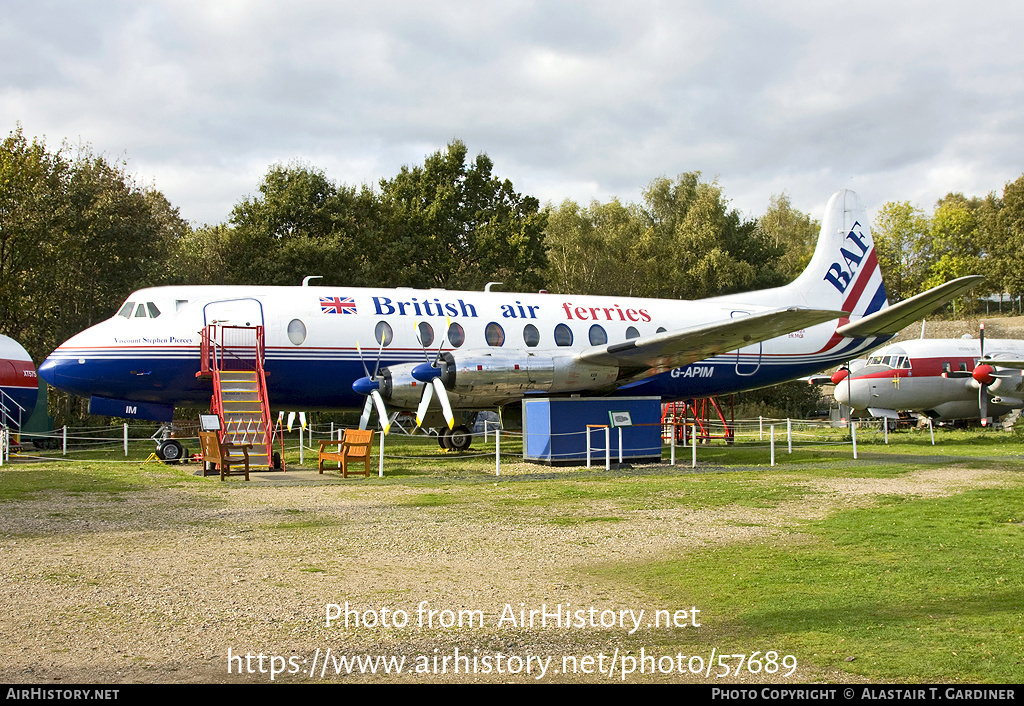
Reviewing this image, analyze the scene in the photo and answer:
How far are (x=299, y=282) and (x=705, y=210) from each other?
2686 centimetres

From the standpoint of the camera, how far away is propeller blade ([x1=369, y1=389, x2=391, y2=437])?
15328 mm

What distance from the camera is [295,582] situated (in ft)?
22.1

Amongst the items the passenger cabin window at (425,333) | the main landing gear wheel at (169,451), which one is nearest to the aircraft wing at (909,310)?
the passenger cabin window at (425,333)

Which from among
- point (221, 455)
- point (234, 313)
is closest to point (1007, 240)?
point (234, 313)

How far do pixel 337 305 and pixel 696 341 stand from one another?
25.7ft

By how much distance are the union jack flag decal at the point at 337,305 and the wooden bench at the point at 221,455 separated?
3.84 meters

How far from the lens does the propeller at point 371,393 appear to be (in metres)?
15.6

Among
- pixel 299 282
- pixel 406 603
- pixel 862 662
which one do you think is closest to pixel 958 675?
pixel 862 662

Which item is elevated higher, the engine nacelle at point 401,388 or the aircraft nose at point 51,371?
the aircraft nose at point 51,371

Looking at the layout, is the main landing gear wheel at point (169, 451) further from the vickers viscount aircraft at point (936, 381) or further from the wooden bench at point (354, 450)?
the vickers viscount aircraft at point (936, 381)

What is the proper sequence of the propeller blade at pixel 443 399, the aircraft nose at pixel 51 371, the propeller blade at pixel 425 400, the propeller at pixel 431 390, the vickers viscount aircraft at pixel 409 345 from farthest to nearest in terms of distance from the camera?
the aircraft nose at pixel 51 371, the vickers viscount aircraft at pixel 409 345, the propeller blade at pixel 425 400, the propeller at pixel 431 390, the propeller blade at pixel 443 399

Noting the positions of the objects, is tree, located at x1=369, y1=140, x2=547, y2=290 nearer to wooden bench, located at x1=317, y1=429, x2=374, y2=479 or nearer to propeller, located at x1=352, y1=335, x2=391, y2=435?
propeller, located at x1=352, y1=335, x2=391, y2=435

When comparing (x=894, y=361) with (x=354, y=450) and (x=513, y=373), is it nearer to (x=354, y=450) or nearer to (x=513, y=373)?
(x=513, y=373)

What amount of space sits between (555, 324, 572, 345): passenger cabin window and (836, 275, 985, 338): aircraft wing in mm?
6151
